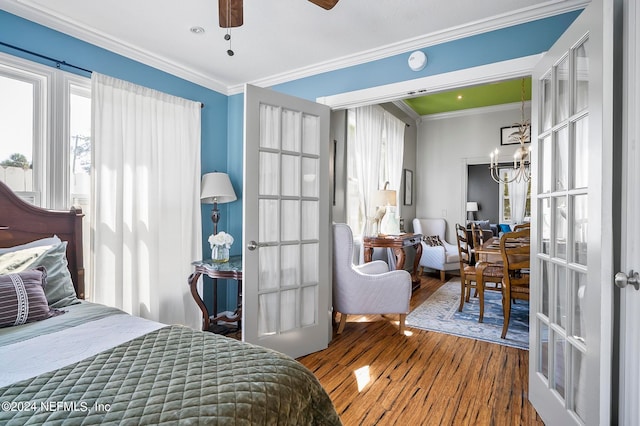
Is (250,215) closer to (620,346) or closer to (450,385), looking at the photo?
(450,385)

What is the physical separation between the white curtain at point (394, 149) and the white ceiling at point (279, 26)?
2519mm

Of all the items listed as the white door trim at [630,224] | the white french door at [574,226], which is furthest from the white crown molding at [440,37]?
the white door trim at [630,224]

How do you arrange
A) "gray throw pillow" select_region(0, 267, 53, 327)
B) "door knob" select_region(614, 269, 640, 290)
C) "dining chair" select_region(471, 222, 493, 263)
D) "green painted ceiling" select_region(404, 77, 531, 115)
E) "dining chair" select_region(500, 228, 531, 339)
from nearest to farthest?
1. "door knob" select_region(614, 269, 640, 290)
2. "gray throw pillow" select_region(0, 267, 53, 327)
3. "dining chair" select_region(500, 228, 531, 339)
4. "dining chair" select_region(471, 222, 493, 263)
5. "green painted ceiling" select_region(404, 77, 531, 115)

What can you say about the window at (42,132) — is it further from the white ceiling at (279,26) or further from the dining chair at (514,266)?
the dining chair at (514,266)

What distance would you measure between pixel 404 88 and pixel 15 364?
2816mm

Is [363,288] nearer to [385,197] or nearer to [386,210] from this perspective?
[385,197]

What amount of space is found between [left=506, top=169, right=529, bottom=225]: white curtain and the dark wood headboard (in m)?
6.69

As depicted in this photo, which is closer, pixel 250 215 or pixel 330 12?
pixel 330 12

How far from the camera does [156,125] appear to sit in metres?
3.07

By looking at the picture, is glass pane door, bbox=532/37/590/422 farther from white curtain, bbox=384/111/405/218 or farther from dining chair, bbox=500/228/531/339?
white curtain, bbox=384/111/405/218

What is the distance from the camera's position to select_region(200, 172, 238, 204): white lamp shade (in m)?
3.45

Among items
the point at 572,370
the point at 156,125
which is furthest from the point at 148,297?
the point at 572,370

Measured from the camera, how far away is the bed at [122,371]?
0.92 meters

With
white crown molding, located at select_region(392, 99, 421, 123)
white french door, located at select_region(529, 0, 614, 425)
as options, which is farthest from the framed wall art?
white french door, located at select_region(529, 0, 614, 425)
